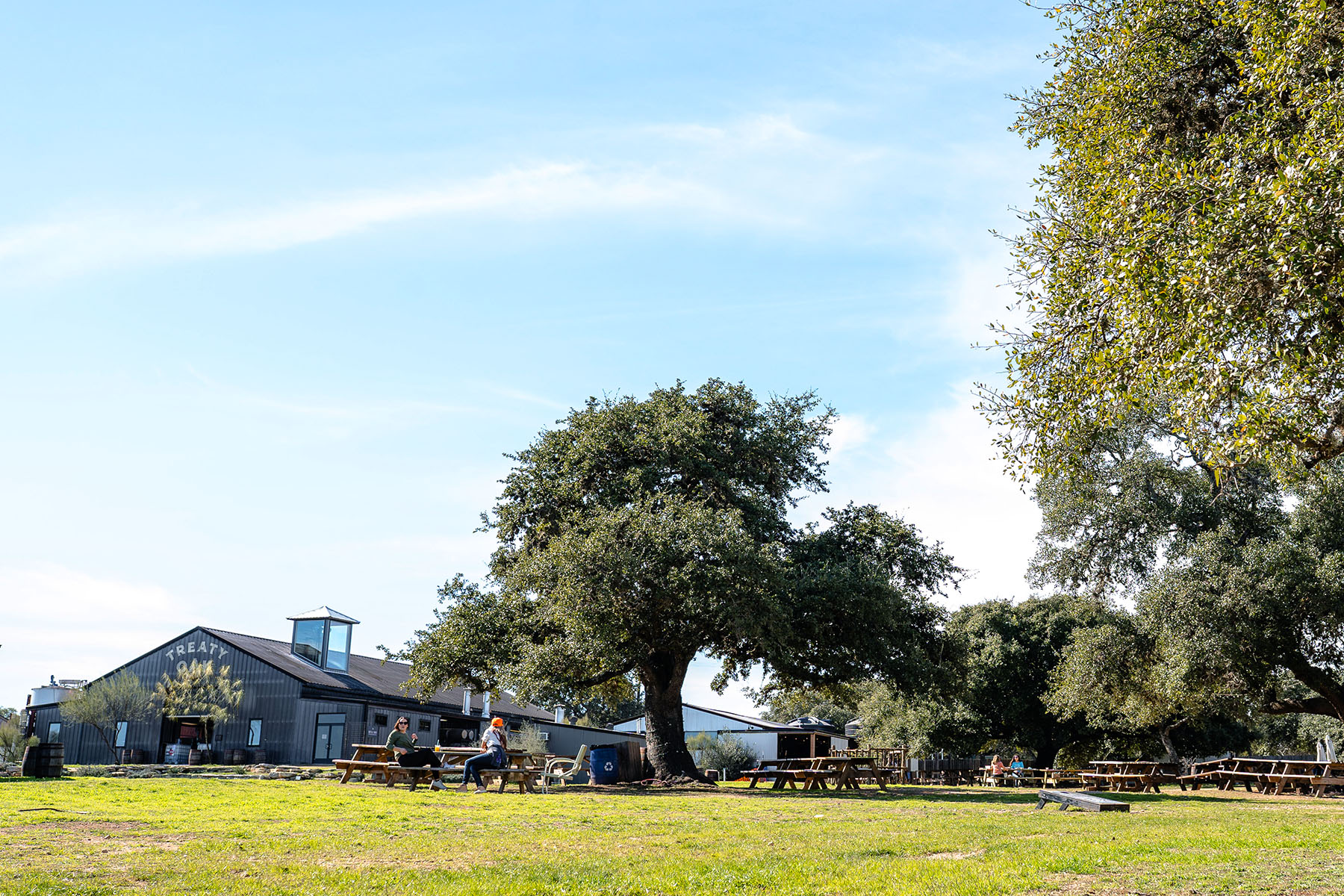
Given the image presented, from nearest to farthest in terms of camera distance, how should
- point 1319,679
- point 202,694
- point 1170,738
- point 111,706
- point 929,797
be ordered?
point 929,797 → point 1319,679 → point 111,706 → point 202,694 → point 1170,738

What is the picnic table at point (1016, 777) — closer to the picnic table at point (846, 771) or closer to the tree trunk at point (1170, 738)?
the tree trunk at point (1170, 738)

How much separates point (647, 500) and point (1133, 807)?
1369 centimetres

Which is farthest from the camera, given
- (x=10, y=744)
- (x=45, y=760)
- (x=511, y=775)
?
(x=10, y=744)

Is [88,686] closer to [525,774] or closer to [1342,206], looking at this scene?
[525,774]

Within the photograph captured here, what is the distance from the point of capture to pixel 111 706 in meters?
40.5

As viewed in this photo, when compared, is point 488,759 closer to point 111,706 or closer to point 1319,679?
point 1319,679

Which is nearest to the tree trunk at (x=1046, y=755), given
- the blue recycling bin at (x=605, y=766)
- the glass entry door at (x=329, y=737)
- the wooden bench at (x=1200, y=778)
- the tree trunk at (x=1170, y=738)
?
the tree trunk at (x=1170, y=738)

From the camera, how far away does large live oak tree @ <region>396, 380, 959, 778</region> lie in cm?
2436

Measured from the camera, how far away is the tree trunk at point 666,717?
27.9 meters

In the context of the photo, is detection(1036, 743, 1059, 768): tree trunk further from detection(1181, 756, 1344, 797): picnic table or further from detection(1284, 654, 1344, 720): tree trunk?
detection(1284, 654, 1344, 720): tree trunk

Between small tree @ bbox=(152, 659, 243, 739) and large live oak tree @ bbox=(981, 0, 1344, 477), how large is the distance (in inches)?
1462

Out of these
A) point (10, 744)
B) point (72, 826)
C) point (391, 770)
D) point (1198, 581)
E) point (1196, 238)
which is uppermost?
point (1196, 238)

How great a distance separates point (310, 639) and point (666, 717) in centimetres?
2390

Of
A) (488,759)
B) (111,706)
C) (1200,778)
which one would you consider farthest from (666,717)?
(111,706)
